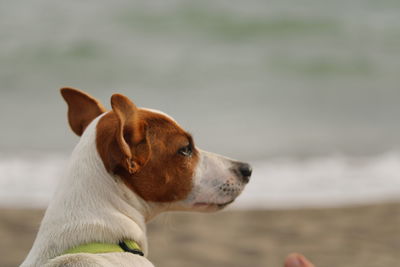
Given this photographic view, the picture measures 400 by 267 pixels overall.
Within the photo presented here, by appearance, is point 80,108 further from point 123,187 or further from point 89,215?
point 89,215

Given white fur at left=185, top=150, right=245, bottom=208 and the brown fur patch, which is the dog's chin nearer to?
white fur at left=185, top=150, right=245, bottom=208

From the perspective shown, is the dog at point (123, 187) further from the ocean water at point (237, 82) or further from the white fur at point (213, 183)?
the ocean water at point (237, 82)

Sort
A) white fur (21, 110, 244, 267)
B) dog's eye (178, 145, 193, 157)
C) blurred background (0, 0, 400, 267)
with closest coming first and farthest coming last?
white fur (21, 110, 244, 267), dog's eye (178, 145, 193, 157), blurred background (0, 0, 400, 267)

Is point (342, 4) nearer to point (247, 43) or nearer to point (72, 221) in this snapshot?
point (247, 43)

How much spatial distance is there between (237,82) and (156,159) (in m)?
9.45

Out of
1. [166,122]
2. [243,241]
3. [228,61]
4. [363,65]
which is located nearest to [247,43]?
[228,61]

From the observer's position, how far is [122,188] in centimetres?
318

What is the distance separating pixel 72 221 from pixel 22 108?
8.61 metres

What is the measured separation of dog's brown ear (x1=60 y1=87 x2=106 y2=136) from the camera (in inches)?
142

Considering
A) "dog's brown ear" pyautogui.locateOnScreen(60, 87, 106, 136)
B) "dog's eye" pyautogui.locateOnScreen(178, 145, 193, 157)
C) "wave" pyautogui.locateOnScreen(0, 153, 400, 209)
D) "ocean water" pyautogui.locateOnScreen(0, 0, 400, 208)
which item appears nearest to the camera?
"dog's eye" pyautogui.locateOnScreen(178, 145, 193, 157)

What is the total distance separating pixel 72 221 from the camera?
9.91 ft

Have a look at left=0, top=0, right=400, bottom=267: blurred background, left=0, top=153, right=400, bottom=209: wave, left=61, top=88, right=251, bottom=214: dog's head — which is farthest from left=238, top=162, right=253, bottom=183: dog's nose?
left=0, top=153, right=400, bottom=209: wave

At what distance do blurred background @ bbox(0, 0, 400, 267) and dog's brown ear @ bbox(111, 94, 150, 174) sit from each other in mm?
1745

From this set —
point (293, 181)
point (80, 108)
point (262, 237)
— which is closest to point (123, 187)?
point (80, 108)
